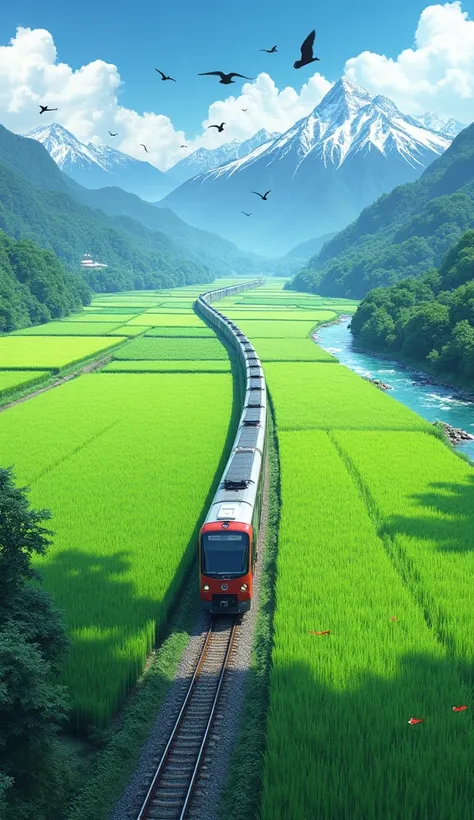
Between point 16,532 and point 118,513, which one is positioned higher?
point 16,532

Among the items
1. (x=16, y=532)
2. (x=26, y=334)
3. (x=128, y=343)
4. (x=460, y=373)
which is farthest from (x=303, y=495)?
(x=26, y=334)

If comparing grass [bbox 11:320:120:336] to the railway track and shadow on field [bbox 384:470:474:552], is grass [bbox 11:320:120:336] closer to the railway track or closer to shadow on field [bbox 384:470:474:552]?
shadow on field [bbox 384:470:474:552]

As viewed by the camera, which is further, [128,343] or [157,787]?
[128,343]

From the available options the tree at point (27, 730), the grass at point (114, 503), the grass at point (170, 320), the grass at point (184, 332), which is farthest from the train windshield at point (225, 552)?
the grass at point (170, 320)

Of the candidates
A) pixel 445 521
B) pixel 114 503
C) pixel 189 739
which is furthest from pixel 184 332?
pixel 189 739

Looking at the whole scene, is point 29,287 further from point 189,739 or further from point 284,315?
point 189,739

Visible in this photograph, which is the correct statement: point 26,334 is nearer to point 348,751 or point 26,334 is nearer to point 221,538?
point 221,538

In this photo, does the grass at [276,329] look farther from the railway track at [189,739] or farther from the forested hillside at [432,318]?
the railway track at [189,739]

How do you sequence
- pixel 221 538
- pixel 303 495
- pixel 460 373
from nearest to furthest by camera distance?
1. pixel 221 538
2. pixel 303 495
3. pixel 460 373
